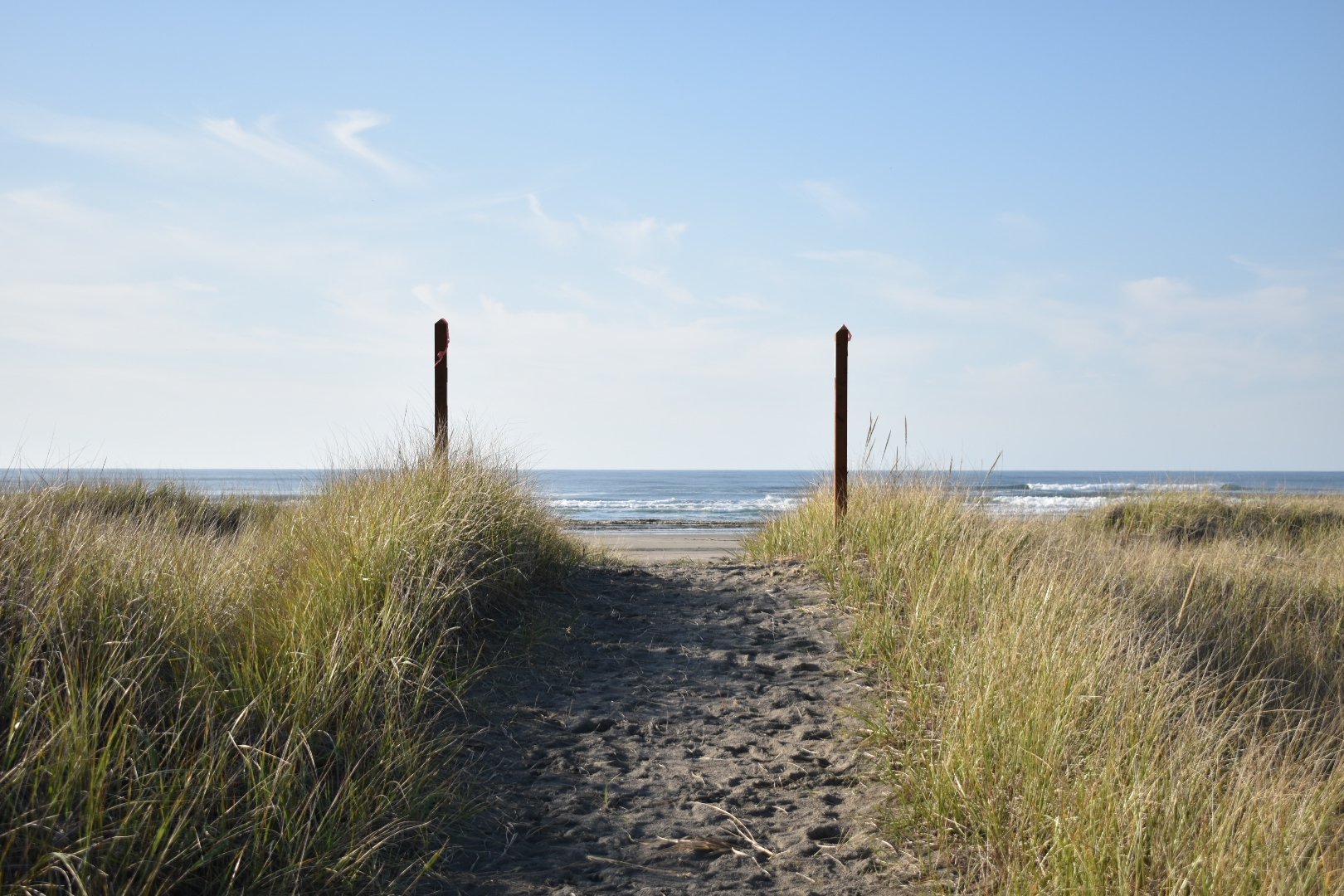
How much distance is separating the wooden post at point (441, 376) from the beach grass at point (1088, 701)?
11.8 feet

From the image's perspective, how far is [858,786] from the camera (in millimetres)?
4117

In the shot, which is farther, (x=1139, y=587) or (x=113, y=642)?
(x=1139, y=587)

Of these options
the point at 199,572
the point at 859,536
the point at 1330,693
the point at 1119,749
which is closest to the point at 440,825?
the point at 199,572

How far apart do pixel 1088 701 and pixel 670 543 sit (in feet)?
40.4

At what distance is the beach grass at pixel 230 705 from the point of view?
9.12ft

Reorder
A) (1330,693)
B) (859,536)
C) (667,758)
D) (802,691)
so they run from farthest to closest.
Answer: (859,536), (1330,693), (802,691), (667,758)

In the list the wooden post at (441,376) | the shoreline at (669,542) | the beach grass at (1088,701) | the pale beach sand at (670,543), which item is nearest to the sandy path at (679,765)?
the beach grass at (1088,701)

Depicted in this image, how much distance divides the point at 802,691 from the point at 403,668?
2.28m

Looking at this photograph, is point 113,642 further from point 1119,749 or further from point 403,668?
point 1119,749

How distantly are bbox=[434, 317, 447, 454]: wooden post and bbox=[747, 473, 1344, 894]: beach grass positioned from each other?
3602mm

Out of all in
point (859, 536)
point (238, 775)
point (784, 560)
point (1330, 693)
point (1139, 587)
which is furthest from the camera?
point (784, 560)

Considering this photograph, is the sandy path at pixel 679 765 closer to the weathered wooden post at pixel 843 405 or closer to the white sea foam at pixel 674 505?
the weathered wooden post at pixel 843 405

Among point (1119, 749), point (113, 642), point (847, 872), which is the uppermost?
point (113, 642)

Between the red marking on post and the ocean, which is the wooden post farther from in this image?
Result: the red marking on post
